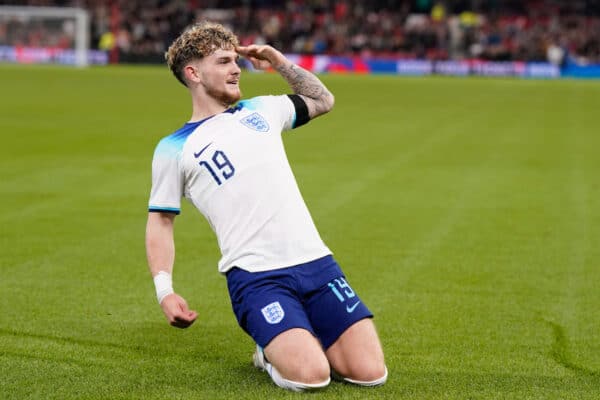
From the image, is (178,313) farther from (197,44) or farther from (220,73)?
(197,44)

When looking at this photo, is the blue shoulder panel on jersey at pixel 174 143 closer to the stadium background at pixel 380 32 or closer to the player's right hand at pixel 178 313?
the player's right hand at pixel 178 313

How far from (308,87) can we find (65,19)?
48.6 meters

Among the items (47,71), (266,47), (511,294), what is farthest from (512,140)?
(47,71)

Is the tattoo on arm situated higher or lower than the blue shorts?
higher

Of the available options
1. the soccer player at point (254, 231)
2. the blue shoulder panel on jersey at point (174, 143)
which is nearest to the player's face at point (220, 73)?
the soccer player at point (254, 231)

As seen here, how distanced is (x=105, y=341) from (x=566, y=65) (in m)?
45.2

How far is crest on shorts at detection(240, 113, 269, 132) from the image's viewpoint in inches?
254

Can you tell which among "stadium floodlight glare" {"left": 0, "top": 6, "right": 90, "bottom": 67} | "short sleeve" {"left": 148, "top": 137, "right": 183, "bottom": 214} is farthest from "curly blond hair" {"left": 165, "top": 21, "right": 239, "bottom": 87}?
"stadium floodlight glare" {"left": 0, "top": 6, "right": 90, "bottom": 67}

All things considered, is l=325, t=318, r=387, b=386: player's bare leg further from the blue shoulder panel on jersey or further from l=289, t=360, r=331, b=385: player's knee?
the blue shoulder panel on jersey

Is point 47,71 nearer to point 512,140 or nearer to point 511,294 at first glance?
point 512,140

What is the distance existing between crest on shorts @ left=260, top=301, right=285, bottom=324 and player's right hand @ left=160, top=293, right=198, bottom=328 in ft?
1.47

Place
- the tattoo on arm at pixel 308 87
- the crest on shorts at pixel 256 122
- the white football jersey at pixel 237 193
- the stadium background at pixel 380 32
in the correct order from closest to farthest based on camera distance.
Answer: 1. the white football jersey at pixel 237 193
2. the crest on shorts at pixel 256 122
3. the tattoo on arm at pixel 308 87
4. the stadium background at pixel 380 32

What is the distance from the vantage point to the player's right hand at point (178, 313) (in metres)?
5.77

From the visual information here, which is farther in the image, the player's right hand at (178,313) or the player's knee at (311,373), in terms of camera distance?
the player's knee at (311,373)
